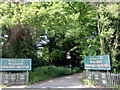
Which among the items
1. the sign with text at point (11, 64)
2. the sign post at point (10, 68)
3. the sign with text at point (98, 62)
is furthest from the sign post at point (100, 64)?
the sign post at point (10, 68)

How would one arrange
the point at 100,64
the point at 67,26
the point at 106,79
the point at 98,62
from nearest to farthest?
the point at 106,79
the point at 100,64
the point at 98,62
the point at 67,26

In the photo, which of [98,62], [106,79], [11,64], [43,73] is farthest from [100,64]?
[11,64]

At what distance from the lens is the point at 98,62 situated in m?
8.48

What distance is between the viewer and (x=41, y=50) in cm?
1714

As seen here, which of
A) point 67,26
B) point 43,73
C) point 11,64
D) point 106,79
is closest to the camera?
point 106,79

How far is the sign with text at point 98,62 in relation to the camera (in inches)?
313

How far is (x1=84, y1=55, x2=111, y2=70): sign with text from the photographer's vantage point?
7.94m

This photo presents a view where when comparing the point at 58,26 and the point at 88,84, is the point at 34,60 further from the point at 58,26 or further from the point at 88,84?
the point at 88,84

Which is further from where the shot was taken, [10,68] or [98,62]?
[10,68]

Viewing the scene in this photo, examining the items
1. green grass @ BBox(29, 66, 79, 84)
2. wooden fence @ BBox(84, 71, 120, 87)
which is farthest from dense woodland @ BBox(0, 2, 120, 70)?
green grass @ BBox(29, 66, 79, 84)

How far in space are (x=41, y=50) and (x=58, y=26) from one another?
7315mm

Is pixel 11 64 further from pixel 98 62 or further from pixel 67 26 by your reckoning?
pixel 98 62

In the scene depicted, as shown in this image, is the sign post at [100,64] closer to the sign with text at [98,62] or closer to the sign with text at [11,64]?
the sign with text at [98,62]

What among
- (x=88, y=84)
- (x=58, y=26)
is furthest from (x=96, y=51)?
(x=58, y=26)
